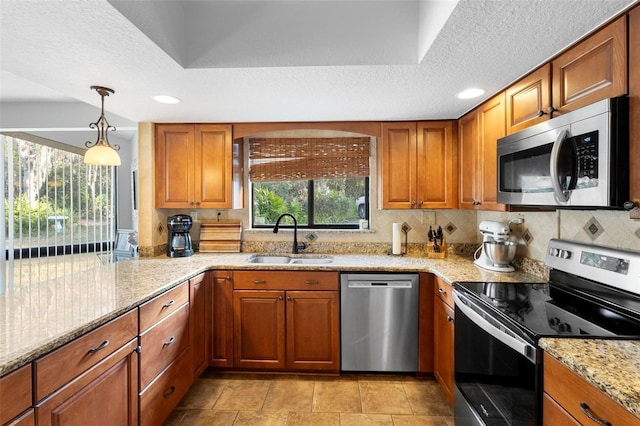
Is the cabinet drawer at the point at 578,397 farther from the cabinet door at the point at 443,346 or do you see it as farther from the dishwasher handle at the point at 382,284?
the dishwasher handle at the point at 382,284

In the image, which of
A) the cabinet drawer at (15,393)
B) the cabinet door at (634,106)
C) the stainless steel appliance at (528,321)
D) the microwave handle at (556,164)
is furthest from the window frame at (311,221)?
the cabinet drawer at (15,393)

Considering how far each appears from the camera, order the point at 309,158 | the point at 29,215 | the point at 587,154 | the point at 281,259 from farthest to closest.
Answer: the point at 309,158, the point at 281,259, the point at 29,215, the point at 587,154

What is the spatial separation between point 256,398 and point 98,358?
121 cm

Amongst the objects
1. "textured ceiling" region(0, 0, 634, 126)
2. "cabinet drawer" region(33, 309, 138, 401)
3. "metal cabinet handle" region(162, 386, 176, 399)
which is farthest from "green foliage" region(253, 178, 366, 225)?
"cabinet drawer" region(33, 309, 138, 401)

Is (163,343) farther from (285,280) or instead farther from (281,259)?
(281,259)

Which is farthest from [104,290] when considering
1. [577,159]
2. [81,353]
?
[577,159]

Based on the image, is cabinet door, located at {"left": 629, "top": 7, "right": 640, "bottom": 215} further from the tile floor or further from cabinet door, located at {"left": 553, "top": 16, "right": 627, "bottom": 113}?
the tile floor

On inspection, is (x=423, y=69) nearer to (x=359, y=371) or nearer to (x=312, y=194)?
(x=312, y=194)

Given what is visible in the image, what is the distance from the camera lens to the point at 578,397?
3.18 feet

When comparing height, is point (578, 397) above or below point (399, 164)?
below

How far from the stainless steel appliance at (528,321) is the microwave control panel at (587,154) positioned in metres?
0.43

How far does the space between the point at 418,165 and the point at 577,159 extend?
1471 millimetres

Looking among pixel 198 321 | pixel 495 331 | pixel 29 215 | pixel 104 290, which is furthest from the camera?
pixel 29 215

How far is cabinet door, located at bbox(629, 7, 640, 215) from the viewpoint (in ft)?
3.70
